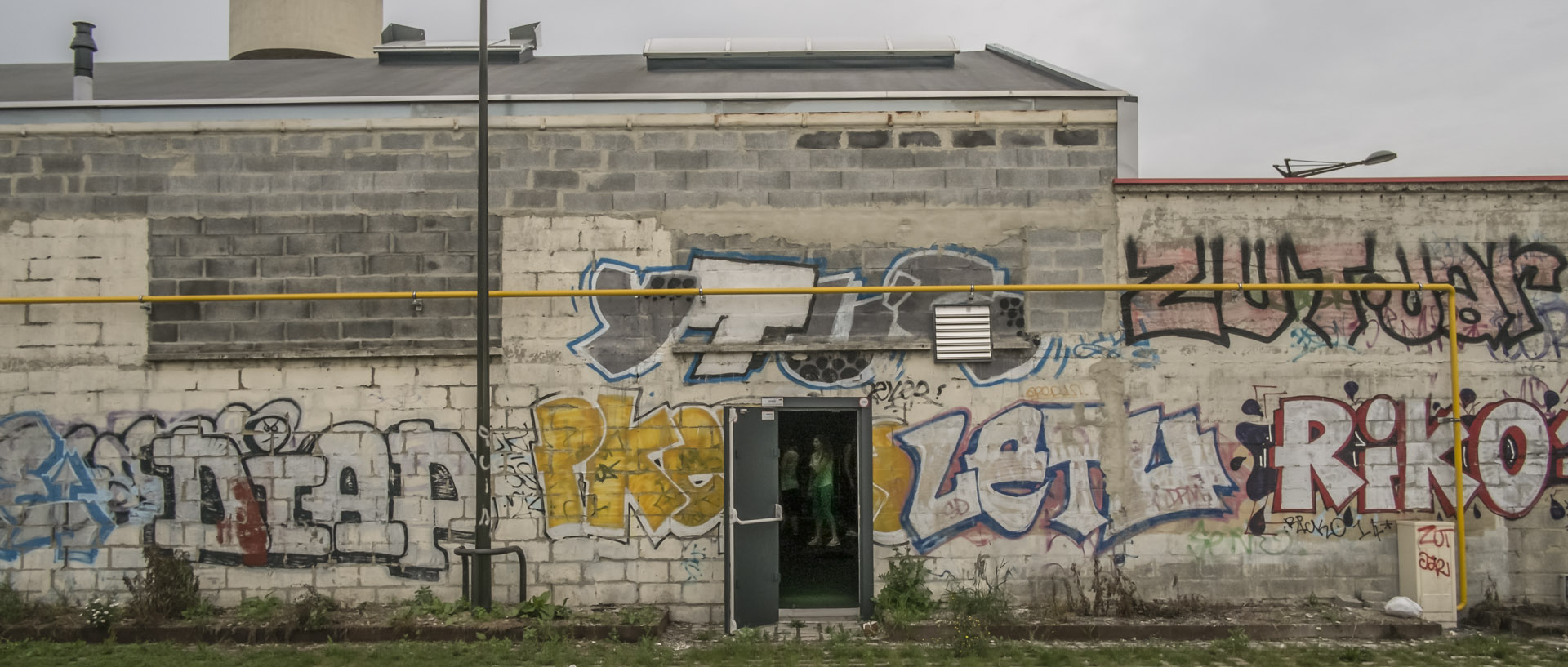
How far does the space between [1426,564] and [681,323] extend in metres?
6.57

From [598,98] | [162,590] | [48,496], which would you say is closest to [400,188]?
[598,98]

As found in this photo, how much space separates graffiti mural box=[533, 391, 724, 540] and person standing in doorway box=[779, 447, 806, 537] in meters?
0.64

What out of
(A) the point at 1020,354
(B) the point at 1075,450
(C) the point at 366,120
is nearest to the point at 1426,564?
(B) the point at 1075,450

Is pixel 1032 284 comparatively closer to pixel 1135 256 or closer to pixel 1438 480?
pixel 1135 256

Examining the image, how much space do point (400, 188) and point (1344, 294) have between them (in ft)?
27.5

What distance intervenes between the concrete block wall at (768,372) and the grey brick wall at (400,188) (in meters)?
0.03

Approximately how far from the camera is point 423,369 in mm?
9000

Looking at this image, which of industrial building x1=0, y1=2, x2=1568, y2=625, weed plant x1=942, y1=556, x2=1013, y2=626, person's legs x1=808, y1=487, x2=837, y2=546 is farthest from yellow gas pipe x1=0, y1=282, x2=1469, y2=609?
weed plant x1=942, y1=556, x2=1013, y2=626

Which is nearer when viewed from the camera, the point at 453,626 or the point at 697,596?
the point at 453,626

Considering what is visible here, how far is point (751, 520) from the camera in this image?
8430 mm

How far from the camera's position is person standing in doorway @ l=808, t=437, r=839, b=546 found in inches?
365

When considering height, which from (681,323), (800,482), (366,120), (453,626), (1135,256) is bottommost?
(453,626)

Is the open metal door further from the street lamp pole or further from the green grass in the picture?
the street lamp pole

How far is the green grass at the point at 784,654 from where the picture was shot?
7438 millimetres
